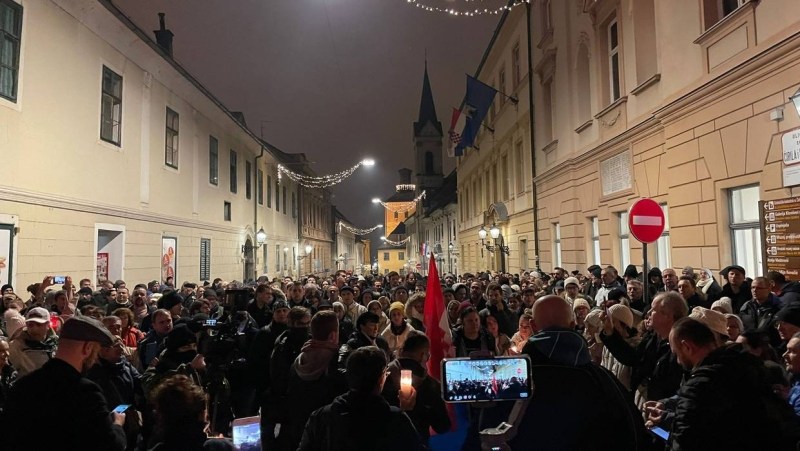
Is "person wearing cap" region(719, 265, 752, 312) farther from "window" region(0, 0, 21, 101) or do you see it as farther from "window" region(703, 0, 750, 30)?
"window" region(0, 0, 21, 101)

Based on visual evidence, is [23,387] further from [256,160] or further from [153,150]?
[256,160]

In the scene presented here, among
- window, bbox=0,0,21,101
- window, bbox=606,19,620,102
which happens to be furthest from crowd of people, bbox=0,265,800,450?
window, bbox=606,19,620,102

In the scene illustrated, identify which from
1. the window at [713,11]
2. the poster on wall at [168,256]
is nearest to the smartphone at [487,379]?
the window at [713,11]

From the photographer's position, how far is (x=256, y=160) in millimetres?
27391

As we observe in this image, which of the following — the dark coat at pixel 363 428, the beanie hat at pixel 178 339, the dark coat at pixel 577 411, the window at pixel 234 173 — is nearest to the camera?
the dark coat at pixel 577 411

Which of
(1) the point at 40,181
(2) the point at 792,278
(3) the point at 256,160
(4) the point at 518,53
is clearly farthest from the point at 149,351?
(3) the point at 256,160

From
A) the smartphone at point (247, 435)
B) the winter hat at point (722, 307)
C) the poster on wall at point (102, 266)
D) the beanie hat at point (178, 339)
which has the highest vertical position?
the poster on wall at point (102, 266)

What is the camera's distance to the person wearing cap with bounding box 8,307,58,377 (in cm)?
436

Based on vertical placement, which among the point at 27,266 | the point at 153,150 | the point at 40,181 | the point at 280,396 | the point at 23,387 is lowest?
the point at 280,396

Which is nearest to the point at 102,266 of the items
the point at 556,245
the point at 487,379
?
the point at 487,379

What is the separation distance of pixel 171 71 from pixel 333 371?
49.8 feet

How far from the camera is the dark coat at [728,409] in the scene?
244cm

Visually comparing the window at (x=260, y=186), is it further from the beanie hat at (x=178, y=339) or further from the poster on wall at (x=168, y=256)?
the beanie hat at (x=178, y=339)

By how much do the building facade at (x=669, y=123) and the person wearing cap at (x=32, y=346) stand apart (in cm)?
874
